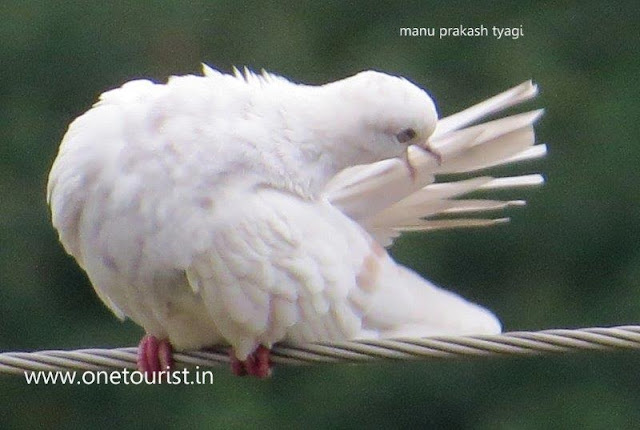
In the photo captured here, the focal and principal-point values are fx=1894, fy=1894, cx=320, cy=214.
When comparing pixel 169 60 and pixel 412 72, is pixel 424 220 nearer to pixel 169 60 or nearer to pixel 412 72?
pixel 412 72

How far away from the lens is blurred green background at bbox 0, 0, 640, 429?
9.47 metres

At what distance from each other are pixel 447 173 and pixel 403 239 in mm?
3668

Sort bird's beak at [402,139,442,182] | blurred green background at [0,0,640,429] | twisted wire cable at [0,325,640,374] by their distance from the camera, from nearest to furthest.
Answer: twisted wire cable at [0,325,640,374]
bird's beak at [402,139,442,182]
blurred green background at [0,0,640,429]

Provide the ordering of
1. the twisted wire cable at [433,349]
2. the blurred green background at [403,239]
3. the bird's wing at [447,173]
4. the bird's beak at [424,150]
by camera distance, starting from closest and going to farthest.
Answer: the twisted wire cable at [433,349]
the bird's beak at [424,150]
the bird's wing at [447,173]
the blurred green background at [403,239]

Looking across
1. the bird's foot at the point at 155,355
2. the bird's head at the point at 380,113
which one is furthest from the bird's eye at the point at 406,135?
the bird's foot at the point at 155,355

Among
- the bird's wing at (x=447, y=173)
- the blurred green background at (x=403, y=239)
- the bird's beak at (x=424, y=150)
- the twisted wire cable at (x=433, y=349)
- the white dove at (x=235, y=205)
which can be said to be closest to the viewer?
the twisted wire cable at (x=433, y=349)

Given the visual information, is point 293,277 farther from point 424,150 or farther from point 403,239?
point 403,239

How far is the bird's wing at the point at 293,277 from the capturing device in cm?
473

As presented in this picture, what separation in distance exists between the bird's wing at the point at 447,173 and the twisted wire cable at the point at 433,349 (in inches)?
28.7

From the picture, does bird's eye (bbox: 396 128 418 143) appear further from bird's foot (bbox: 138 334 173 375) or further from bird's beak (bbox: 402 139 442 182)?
bird's foot (bbox: 138 334 173 375)

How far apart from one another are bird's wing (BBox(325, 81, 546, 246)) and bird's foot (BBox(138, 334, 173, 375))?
2.12ft

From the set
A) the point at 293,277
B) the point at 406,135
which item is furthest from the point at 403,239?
the point at 293,277

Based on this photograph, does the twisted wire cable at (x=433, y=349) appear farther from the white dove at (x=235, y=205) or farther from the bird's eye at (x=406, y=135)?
the bird's eye at (x=406, y=135)

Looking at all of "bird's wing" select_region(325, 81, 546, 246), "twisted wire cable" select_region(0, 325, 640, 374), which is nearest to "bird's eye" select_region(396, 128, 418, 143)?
"bird's wing" select_region(325, 81, 546, 246)
